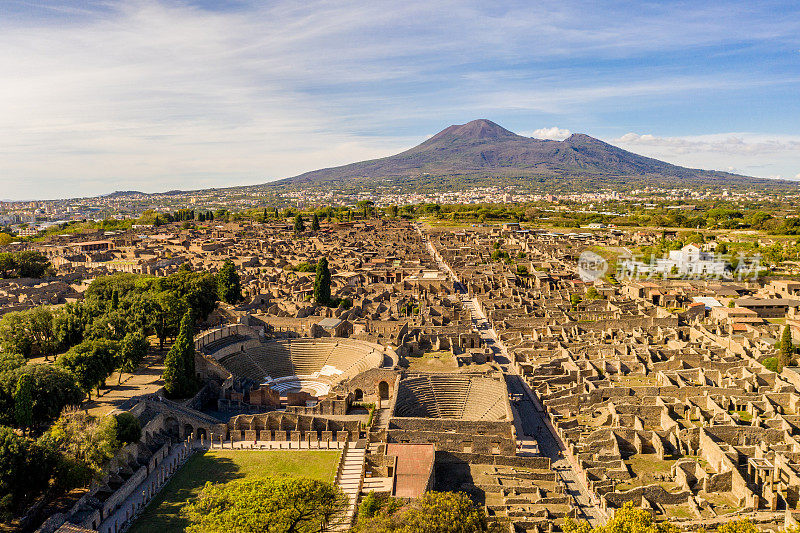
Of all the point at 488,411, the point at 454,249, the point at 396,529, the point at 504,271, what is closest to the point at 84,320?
the point at 488,411

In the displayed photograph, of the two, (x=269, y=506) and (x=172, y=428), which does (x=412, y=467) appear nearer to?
(x=269, y=506)

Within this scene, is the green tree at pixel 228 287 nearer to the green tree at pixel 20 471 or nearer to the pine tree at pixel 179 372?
the pine tree at pixel 179 372

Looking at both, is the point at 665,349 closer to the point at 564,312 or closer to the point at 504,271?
the point at 564,312

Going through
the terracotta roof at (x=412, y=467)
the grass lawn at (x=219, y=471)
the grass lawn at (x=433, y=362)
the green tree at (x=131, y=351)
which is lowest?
the grass lawn at (x=219, y=471)

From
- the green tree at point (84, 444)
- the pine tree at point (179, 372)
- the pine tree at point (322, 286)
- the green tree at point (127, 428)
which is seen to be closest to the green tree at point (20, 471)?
the green tree at point (84, 444)

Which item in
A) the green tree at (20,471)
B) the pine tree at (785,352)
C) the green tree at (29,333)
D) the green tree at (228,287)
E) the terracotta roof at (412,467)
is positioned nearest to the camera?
the green tree at (20,471)

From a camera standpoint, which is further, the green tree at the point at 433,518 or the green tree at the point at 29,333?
the green tree at the point at 29,333

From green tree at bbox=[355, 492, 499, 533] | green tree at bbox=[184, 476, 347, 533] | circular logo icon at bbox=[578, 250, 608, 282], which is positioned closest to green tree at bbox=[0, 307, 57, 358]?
green tree at bbox=[184, 476, 347, 533]
